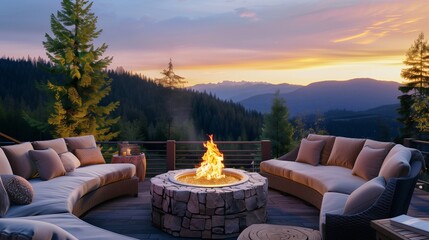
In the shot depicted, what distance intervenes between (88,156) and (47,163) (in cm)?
109

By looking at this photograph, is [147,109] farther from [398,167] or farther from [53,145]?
[398,167]

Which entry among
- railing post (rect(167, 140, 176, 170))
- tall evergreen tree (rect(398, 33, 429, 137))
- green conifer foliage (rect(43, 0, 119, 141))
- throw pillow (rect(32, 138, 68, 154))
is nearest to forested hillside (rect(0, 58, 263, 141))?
green conifer foliage (rect(43, 0, 119, 141))

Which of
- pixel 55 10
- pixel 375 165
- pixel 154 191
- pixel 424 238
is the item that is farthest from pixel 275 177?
pixel 55 10

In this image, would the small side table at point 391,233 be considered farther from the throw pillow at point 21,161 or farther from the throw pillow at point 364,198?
the throw pillow at point 21,161

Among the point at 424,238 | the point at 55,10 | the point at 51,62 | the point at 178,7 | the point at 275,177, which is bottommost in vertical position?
the point at 275,177

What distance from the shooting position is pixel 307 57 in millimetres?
10969

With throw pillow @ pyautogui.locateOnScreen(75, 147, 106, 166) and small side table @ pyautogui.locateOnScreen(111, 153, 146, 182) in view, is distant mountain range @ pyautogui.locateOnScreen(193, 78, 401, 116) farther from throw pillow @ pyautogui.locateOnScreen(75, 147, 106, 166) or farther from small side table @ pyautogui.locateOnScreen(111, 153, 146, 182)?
throw pillow @ pyautogui.locateOnScreen(75, 147, 106, 166)

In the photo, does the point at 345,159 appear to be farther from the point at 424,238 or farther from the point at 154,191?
the point at 424,238

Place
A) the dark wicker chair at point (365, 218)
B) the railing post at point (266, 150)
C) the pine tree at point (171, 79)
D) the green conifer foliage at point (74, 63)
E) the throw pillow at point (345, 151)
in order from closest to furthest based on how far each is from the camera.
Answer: the dark wicker chair at point (365, 218)
the throw pillow at point (345, 151)
the railing post at point (266, 150)
the green conifer foliage at point (74, 63)
the pine tree at point (171, 79)

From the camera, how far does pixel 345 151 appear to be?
539 centimetres

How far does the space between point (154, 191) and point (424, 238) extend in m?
3.04

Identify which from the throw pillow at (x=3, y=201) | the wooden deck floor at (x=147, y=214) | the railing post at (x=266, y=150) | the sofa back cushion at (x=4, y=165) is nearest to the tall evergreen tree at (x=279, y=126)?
the railing post at (x=266, y=150)

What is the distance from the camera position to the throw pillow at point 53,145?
5039 mm

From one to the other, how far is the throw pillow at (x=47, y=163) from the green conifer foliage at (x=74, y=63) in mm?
7482
